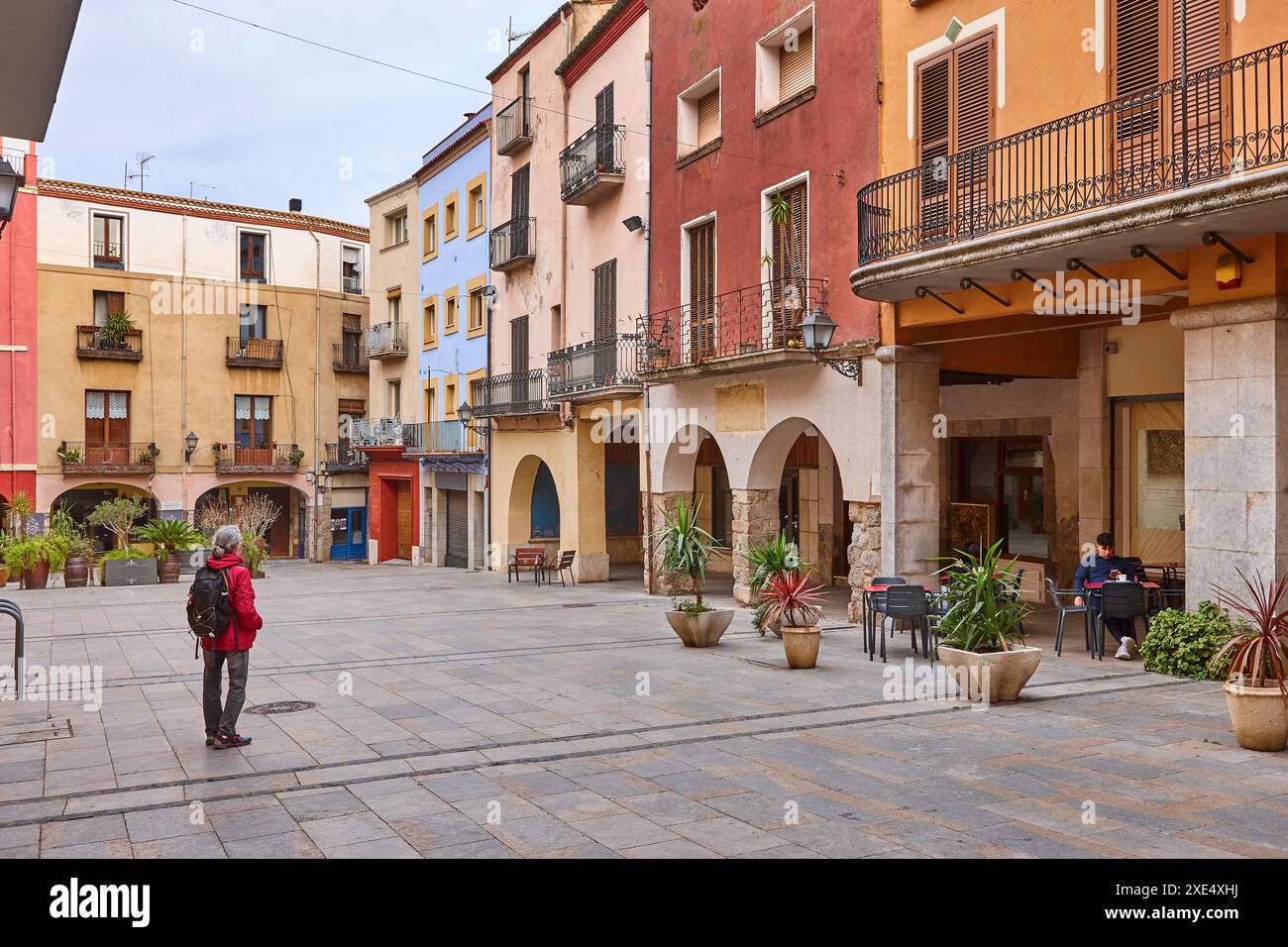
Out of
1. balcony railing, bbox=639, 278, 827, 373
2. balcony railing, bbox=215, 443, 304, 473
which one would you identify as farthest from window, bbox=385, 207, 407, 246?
balcony railing, bbox=639, 278, 827, 373

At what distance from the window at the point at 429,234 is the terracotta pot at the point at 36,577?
16.4m

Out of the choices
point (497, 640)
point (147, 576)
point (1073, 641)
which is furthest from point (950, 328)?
point (147, 576)

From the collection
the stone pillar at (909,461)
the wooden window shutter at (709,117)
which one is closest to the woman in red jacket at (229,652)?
the stone pillar at (909,461)

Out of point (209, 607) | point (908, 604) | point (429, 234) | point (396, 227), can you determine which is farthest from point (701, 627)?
point (396, 227)

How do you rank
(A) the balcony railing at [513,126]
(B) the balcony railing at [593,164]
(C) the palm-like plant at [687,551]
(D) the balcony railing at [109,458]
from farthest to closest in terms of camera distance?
(D) the balcony railing at [109,458] < (A) the balcony railing at [513,126] < (B) the balcony railing at [593,164] < (C) the palm-like plant at [687,551]

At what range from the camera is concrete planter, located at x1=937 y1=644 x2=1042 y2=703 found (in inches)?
384

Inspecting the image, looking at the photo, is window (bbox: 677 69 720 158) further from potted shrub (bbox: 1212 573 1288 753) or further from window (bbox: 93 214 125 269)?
window (bbox: 93 214 125 269)

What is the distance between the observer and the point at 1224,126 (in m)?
10.4

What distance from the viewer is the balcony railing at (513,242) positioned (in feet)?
91.6

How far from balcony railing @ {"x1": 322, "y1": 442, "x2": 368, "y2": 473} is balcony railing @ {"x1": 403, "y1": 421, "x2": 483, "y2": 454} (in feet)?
19.4

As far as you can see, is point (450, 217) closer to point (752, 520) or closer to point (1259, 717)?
point (752, 520)

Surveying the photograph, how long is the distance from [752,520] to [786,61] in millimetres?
7916

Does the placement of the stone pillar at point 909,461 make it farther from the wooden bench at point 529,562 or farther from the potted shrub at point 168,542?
the potted shrub at point 168,542
